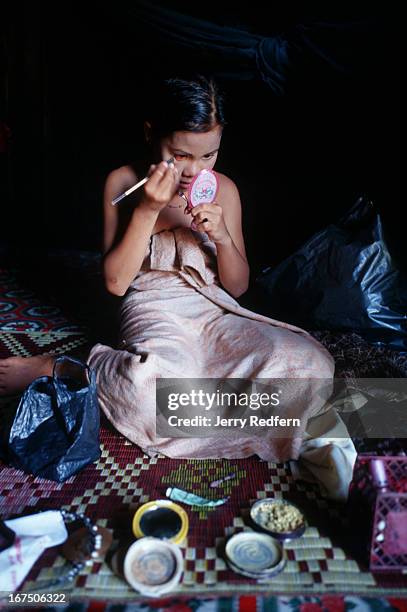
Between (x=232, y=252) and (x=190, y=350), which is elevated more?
(x=232, y=252)

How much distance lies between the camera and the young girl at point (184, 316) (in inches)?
66.7

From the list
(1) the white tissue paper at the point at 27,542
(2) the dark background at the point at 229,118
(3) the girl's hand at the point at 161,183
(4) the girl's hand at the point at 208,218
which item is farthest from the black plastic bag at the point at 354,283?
(1) the white tissue paper at the point at 27,542

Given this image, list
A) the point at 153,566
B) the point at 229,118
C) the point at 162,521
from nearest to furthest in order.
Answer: the point at 153,566 → the point at 162,521 → the point at 229,118

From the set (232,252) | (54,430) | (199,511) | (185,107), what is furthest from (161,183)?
(199,511)

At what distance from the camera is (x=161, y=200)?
1.70 metres

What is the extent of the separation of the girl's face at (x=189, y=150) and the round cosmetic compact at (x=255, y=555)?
46.1 inches

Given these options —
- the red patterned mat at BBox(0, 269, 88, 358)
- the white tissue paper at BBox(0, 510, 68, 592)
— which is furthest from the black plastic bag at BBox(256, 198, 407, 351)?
the white tissue paper at BBox(0, 510, 68, 592)

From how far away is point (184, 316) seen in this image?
198 cm

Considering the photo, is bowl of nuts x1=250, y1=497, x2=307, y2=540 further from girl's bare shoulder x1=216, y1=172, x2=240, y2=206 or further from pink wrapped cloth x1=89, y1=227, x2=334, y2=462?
girl's bare shoulder x1=216, y1=172, x2=240, y2=206

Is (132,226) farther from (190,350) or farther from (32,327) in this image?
(32,327)

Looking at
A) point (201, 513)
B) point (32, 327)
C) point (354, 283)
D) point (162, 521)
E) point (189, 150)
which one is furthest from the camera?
point (32, 327)

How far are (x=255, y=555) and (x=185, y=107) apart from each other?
4.60ft

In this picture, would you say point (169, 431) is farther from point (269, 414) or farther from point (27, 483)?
point (27, 483)

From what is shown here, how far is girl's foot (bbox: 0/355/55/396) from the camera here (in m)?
1.97
